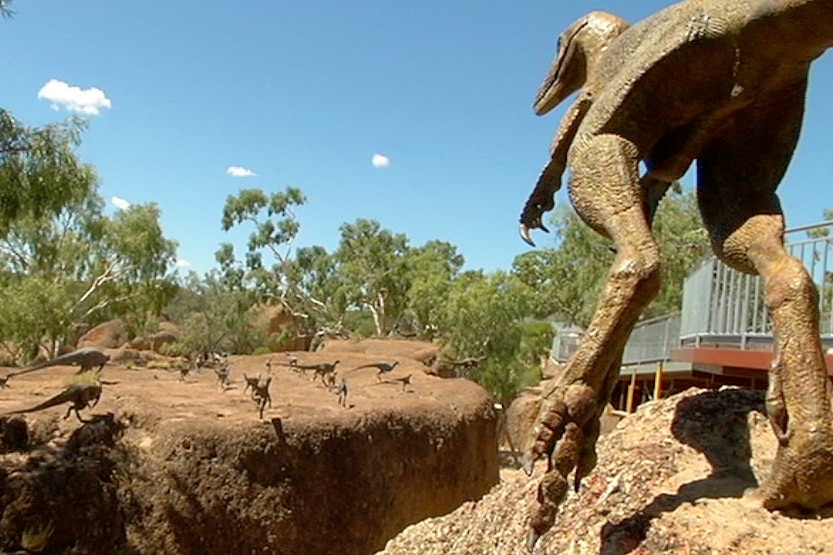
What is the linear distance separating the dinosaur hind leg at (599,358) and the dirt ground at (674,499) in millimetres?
255

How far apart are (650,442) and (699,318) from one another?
166 inches

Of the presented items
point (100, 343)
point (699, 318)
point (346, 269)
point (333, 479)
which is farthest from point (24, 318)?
point (699, 318)

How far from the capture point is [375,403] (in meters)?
10.6

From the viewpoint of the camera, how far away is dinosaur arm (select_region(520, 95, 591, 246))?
3.52 meters

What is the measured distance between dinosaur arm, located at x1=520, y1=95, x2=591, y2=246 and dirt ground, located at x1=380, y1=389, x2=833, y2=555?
3.59 ft

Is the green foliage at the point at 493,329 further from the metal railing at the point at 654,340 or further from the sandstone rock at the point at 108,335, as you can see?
the sandstone rock at the point at 108,335

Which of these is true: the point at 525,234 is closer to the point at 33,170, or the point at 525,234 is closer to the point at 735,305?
the point at 735,305

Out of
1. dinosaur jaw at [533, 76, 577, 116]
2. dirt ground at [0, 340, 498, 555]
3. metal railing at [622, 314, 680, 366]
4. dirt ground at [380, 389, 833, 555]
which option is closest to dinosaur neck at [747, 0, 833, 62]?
dinosaur jaw at [533, 76, 577, 116]

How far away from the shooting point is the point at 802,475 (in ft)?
8.54

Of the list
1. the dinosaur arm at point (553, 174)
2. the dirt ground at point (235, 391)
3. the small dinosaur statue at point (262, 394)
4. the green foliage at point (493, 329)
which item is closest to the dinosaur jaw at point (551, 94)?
the dinosaur arm at point (553, 174)

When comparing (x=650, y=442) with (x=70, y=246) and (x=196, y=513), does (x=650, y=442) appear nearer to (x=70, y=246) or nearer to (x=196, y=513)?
(x=196, y=513)

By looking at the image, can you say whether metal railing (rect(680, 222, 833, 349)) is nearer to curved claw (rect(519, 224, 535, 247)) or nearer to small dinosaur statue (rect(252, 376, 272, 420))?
curved claw (rect(519, 224, 535, 247))

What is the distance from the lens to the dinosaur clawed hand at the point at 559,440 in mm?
2623

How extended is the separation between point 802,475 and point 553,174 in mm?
1676
